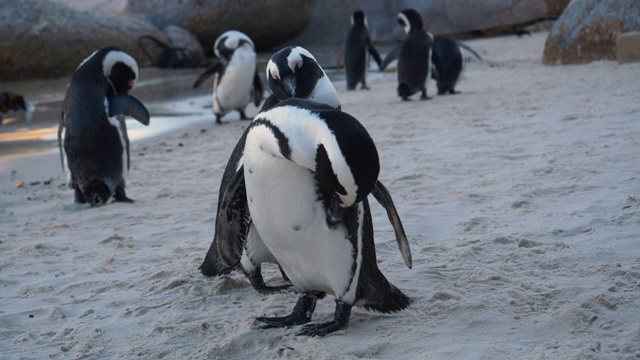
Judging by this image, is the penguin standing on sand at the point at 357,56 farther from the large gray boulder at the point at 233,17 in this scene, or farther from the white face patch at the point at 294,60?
the white face patch at the point at 294,60

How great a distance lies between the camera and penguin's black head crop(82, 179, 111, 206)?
207 inches

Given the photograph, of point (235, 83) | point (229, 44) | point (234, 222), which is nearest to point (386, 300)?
point (234, 222)

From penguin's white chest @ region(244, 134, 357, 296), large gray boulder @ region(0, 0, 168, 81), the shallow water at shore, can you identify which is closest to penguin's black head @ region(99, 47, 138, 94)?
the shallow water at shore

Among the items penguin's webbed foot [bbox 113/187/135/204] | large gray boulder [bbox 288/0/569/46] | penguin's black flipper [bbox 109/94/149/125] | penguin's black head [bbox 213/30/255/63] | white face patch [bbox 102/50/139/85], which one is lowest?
large gray boulder [bbox 288/0/569/46]

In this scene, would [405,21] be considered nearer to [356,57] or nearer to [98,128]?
[356,57]

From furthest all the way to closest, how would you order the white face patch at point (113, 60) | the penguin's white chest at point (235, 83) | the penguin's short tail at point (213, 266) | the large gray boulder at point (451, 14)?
1. the large gray boulder at point (451, 14)
2. the penguin's white chest at point (235, 83)
3. the white face patch at point (113, 60)
4. the penguin's short tail at point (213, 266)

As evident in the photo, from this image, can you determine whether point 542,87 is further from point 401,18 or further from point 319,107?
point 319,107

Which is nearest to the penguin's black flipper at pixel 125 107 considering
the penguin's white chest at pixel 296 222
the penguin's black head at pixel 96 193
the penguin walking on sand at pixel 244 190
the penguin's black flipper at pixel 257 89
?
the penguin's black head at pixel 96 193

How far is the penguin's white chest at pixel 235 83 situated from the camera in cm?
891

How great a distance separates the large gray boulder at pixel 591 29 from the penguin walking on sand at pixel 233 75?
3530 mm

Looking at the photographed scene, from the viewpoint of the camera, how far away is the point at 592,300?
263 centimetres

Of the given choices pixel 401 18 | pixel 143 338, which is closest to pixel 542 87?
pixel 401 18

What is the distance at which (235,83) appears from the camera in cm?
900

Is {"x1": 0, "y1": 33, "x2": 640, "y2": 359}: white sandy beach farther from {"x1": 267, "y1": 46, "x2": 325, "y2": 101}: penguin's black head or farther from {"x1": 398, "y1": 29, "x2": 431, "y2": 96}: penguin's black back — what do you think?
{"x1": 398, "y1": 29, "x2": 431, "y2": 96}: penguin's black back
